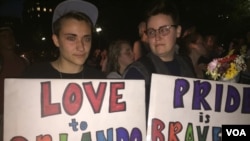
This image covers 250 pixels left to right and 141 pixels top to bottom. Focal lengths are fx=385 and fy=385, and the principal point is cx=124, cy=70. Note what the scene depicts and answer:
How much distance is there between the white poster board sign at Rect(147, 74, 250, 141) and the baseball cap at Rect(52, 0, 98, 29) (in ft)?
2.22

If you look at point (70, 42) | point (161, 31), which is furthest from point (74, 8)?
point (161, 31)

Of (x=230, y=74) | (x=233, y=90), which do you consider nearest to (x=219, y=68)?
(x=230, y=74)

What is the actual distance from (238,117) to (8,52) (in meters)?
2.33

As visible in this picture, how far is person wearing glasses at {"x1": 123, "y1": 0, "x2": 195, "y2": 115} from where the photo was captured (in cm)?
267

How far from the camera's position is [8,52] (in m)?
3.87

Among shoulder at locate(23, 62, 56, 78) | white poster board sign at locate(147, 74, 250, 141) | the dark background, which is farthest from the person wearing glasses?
the dark background

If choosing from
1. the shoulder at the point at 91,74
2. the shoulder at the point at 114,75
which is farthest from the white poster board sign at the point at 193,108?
the shoulder at the point at 114,75

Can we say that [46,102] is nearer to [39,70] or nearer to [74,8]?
[39,70]

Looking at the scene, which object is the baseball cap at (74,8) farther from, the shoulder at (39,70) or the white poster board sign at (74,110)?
the white poster board sign at (74,110)

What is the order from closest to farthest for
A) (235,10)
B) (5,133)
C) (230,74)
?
1. (5,133)
2. (230,74)
3. (235,10)

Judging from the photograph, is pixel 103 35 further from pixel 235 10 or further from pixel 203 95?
pixel 203 95

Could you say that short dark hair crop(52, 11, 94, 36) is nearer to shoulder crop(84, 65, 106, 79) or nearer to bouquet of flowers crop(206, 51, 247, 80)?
shoulder crop(84, 65, 106, 79)

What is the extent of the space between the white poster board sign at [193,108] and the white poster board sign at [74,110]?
100 millimetres

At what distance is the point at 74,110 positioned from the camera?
2.40m
